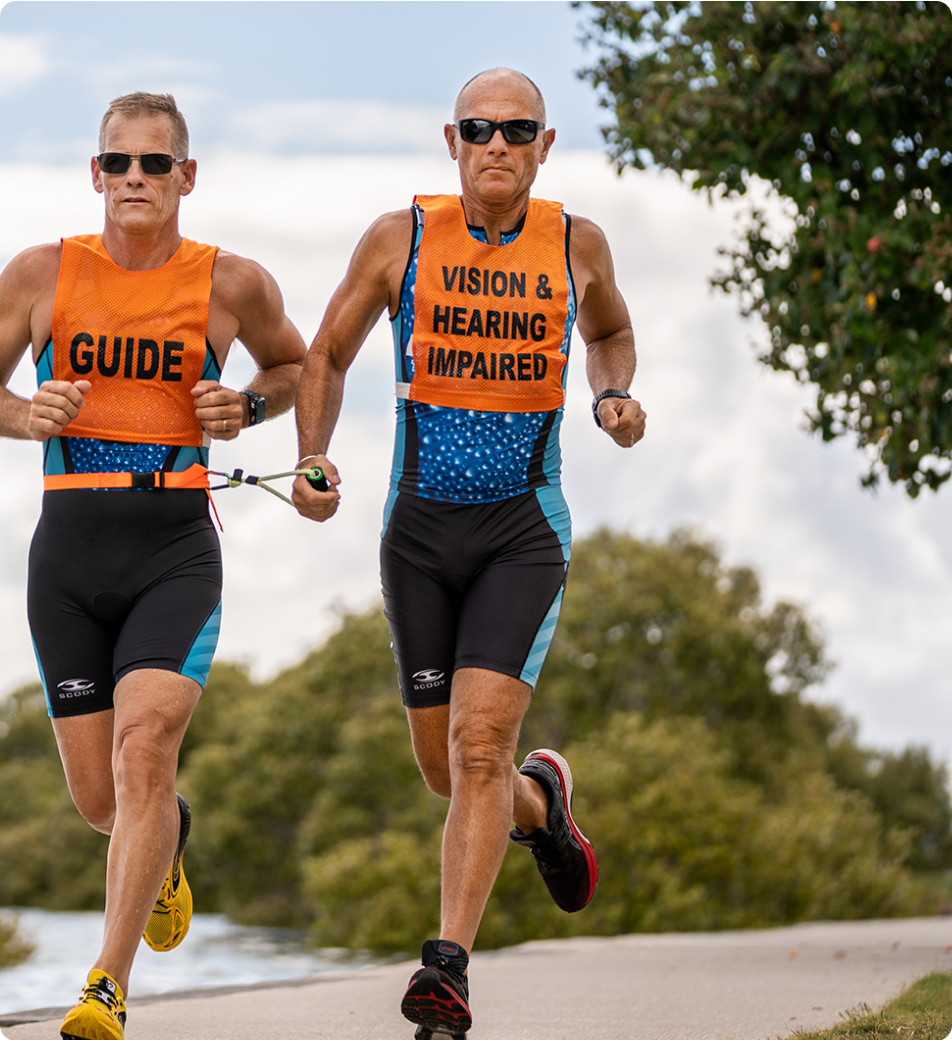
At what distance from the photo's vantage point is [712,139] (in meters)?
9.70

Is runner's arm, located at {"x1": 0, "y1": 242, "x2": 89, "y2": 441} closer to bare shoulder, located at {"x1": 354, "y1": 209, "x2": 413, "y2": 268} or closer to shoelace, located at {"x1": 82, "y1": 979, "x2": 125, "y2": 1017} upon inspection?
bare shoulder, located at {"x1": 354, "y1": 209, "x2": 413, "y2": 268}

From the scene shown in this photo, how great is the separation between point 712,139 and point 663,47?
1.04 metres

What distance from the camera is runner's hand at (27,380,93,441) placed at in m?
4.46

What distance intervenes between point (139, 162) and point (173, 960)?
16451mm

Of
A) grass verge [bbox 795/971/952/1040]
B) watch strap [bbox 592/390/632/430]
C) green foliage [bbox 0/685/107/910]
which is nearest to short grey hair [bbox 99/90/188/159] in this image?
watch strap [bbox 592/390/632/430]

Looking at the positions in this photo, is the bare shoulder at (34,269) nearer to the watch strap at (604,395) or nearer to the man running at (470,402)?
the man running at (470,402)

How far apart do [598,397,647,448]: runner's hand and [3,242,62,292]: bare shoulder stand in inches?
79.9

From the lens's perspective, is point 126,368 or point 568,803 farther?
point 568,803

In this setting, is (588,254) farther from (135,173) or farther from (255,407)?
(135,173)

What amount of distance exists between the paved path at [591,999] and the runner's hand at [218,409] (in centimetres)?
231

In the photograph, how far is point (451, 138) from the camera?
5.06 m

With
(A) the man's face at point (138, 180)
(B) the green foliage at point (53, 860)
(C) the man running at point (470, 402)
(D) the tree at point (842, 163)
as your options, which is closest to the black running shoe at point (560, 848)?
(C) the man running at point (470, 402)

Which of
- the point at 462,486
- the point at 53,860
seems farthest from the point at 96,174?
the point at 53,860

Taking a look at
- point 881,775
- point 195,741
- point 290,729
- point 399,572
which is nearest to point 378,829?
point 290,729
